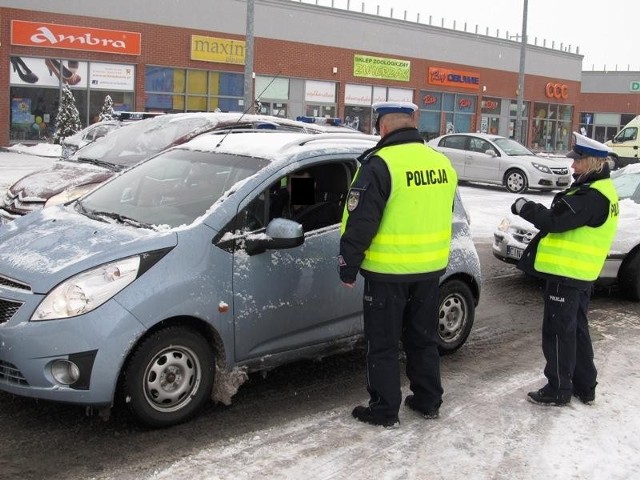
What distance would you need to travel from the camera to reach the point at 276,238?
4469mm

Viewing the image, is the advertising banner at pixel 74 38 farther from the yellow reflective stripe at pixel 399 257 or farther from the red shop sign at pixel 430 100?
the yellow reflective stripe at pixel 399 257

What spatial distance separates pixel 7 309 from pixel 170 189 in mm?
1421

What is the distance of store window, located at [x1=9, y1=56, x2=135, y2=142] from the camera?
25625mm

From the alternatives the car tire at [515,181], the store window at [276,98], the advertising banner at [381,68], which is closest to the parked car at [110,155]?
the car tire at [515,181]

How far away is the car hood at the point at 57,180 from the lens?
8.69 meters

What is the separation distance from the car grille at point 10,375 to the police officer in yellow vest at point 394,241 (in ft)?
5.86

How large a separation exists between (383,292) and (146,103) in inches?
985

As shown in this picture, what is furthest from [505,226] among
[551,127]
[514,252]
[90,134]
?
[551,127]

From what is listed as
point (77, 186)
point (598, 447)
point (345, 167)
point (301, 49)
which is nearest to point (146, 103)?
point (301, 49)

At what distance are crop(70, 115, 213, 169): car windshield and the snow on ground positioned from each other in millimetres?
5460

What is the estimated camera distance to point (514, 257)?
865 cm

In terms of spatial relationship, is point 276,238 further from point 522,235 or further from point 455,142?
point 455,142

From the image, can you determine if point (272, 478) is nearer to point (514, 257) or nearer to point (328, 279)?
point (328, 279)

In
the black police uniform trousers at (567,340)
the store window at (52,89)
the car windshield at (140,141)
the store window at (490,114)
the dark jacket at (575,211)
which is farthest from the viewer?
the store window at (490,114)
